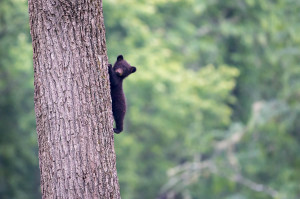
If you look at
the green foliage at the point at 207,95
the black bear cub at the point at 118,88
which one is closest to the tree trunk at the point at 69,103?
the black bear cub at the point at 118,88

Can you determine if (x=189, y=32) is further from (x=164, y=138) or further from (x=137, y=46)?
(x=164, y=138)

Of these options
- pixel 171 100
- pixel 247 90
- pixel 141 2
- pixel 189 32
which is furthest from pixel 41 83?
pixel 247 90

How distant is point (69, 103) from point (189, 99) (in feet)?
35.6

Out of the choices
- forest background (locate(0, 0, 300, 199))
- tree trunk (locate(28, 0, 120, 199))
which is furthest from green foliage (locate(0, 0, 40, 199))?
tree trunk (locate(28, 0, 120, 199))

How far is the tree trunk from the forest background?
24.8 feet

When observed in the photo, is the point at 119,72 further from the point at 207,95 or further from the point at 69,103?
the point at 207,95

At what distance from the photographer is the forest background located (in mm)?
12414

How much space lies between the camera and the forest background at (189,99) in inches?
489

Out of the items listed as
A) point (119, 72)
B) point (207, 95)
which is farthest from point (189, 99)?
point (119, 72)

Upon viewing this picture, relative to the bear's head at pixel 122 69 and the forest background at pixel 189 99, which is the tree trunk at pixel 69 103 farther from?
the forest background at pixel 189 99

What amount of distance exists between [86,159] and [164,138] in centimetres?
1274

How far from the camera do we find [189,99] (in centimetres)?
1427

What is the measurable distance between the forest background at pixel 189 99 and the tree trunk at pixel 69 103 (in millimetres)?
7573

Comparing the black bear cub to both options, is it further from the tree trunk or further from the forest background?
the forest background
